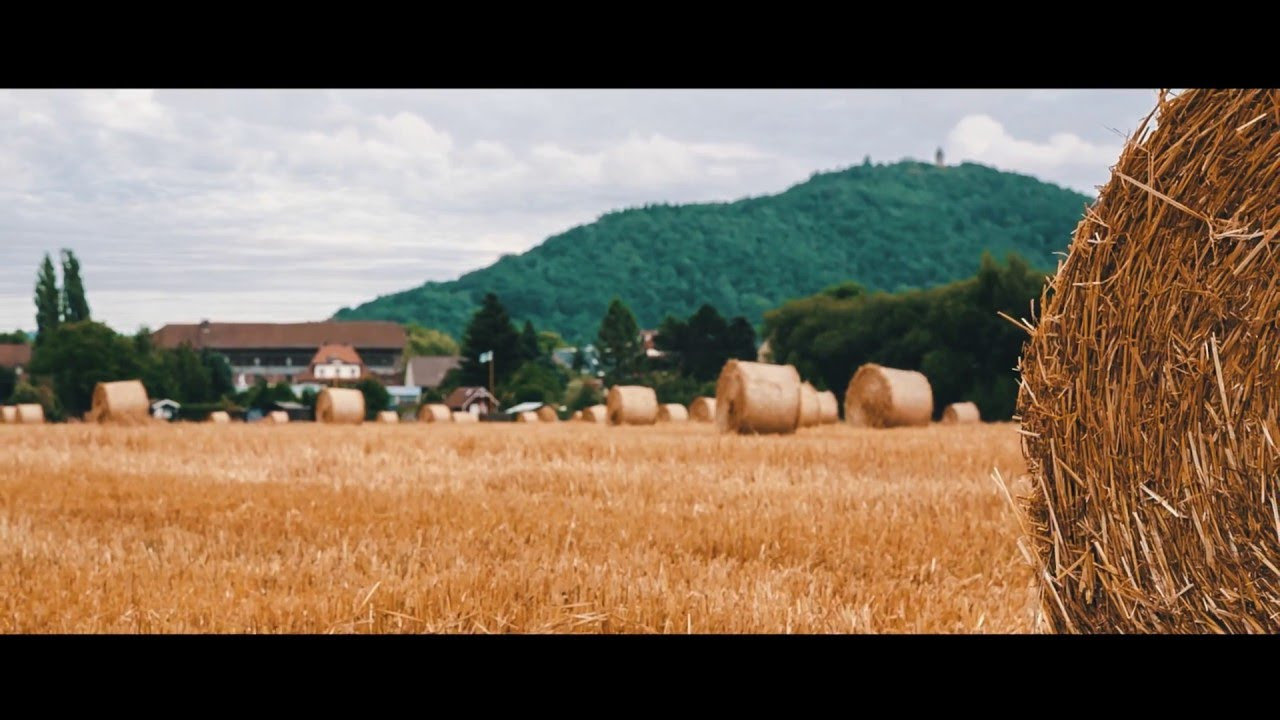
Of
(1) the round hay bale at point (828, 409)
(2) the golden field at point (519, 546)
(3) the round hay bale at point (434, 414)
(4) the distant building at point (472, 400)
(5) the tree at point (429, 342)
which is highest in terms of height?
(5) the tree at point (429, 342)

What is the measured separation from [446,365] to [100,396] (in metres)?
73.1

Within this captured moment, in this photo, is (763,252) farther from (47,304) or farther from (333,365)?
(47,304)

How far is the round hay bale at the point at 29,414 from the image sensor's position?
31.8 m

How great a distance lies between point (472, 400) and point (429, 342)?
31.8 meters

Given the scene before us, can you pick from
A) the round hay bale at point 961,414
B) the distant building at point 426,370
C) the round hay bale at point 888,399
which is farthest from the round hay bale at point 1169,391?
the distant building at point 426,370

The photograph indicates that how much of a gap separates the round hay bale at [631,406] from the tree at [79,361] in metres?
18.9

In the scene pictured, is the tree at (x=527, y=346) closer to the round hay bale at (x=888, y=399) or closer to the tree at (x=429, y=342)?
A: the tree at (x=429, y=342)

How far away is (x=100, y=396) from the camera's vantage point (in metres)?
22.8

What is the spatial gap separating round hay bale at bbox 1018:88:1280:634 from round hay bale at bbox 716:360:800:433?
12.0 meters

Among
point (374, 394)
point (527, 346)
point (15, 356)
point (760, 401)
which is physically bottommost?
point (374, 394)

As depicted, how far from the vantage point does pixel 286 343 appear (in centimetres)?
8319

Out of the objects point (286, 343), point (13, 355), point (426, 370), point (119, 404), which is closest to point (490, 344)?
point (286, 343)

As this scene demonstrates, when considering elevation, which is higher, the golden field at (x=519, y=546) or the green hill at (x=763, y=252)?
the green hill at (x=763, y=252)
